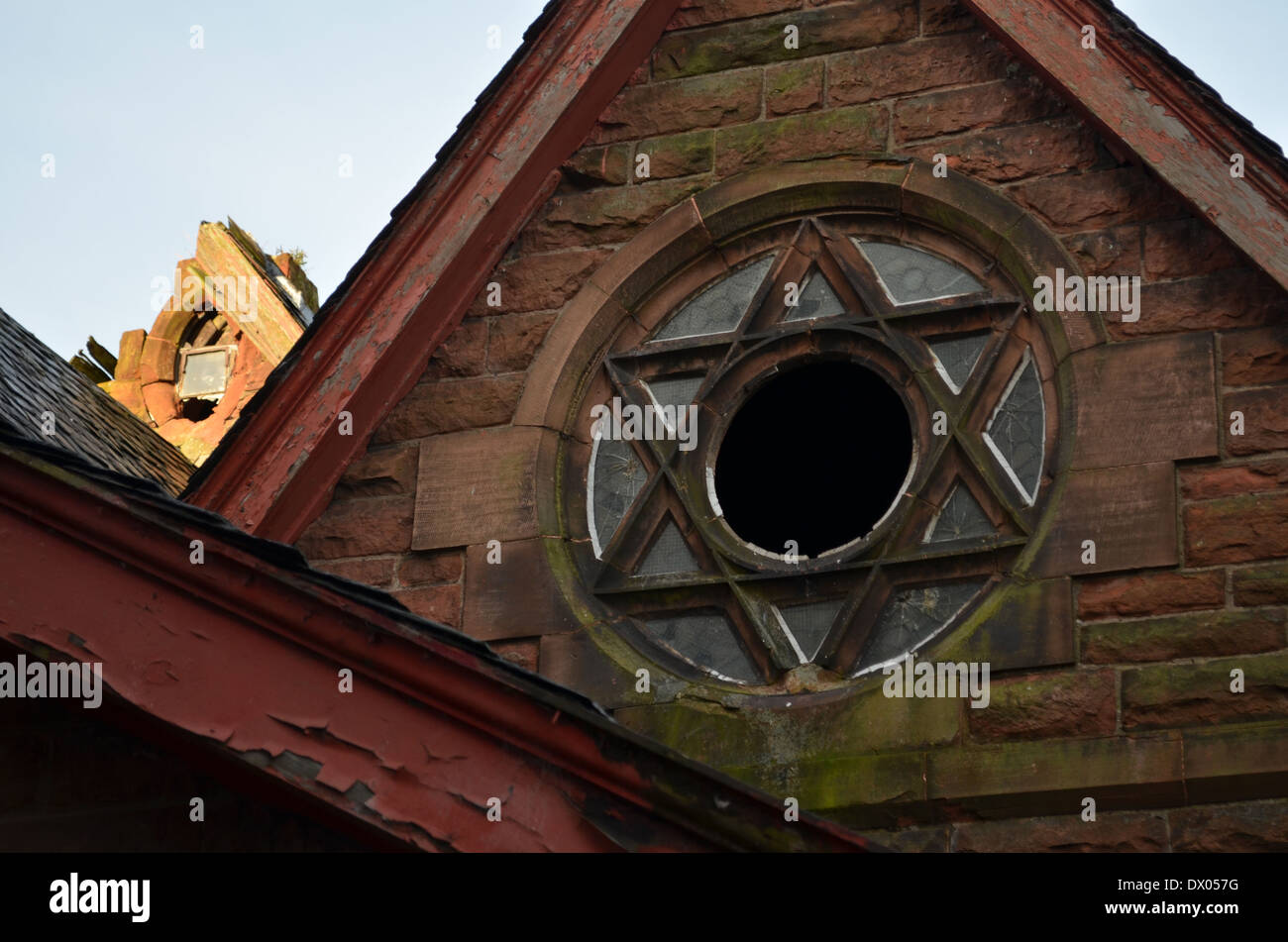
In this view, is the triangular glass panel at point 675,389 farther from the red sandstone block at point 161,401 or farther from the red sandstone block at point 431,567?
the red sandstone block at point 161,401

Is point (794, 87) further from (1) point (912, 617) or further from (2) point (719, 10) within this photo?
(1) point (912, 617)

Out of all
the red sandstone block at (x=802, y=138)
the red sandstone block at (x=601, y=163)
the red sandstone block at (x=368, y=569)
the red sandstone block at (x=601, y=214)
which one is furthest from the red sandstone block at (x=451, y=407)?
the red sandstone block at (x=802, y=138)

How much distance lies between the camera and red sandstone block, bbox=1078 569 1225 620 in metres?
5.74

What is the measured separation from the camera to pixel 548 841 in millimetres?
3920

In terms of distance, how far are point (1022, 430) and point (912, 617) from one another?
0.72m

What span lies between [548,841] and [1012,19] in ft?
13.1

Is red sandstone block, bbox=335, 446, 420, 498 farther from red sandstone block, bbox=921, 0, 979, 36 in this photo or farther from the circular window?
red sandstone block, bbox=921, 0, 979, 36

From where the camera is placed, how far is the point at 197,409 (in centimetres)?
1260

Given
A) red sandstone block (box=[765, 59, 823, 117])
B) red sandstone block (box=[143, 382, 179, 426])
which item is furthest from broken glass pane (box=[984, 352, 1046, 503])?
red sandstone block (box=[143, 382, 179, 426])

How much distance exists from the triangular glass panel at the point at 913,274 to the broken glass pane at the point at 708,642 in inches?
50.9

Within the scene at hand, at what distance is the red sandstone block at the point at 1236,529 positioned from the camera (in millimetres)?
5781

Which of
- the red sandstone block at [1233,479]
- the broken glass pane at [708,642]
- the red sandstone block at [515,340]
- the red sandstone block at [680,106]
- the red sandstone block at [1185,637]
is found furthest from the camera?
the red sandstone block at [680,106]

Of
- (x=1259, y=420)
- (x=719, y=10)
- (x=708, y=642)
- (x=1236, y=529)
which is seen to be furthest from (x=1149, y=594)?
(x=719, y=10)

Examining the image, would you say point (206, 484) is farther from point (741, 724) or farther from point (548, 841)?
point (548, 841)
